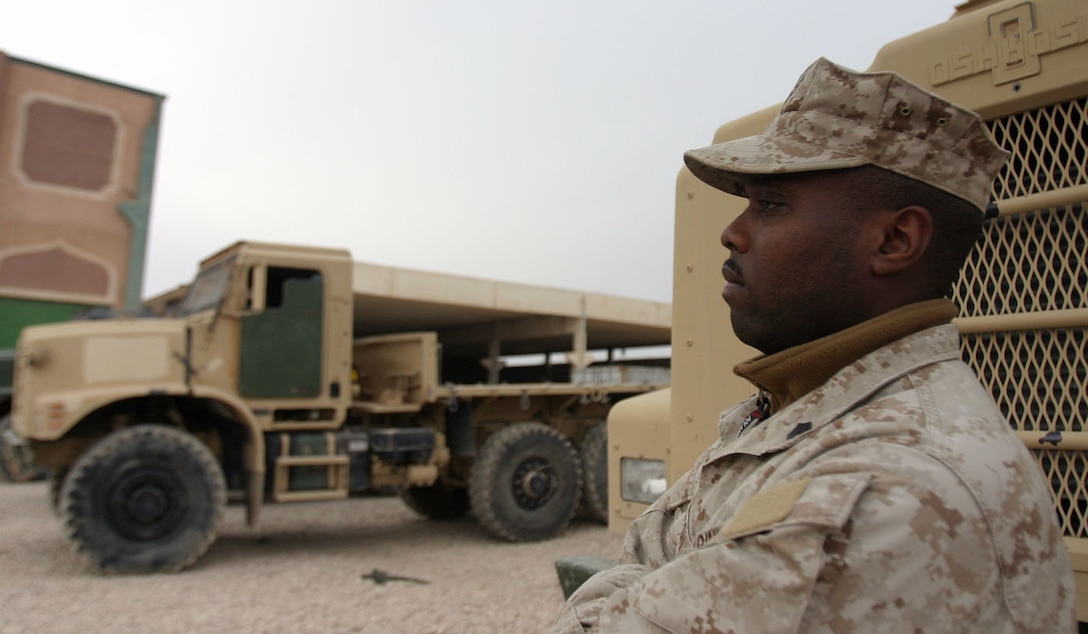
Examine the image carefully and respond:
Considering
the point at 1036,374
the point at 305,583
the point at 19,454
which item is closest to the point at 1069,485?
the point at 1036,374

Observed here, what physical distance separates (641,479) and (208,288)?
5.18 m

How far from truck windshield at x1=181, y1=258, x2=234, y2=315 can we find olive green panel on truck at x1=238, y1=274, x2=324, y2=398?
0.33m

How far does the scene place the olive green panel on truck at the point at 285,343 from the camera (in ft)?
21.5

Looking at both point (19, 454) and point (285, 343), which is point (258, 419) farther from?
point (19, 454)

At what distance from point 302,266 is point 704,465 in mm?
5994

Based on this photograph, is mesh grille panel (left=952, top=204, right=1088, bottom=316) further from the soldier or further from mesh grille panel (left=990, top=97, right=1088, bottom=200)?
the soldier

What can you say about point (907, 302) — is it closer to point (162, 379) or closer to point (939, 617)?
point (939, 617)

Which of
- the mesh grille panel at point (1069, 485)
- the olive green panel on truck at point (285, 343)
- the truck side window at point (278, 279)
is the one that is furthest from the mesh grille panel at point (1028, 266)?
the truck side window at point (278, 279)

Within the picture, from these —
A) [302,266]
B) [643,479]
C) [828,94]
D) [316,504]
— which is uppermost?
[302,266]

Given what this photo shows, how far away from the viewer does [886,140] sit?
1096mm

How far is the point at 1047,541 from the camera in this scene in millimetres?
934

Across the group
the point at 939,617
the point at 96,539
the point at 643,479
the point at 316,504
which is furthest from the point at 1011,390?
the point at 316,504

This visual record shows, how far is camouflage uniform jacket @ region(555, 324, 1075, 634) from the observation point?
851 mm

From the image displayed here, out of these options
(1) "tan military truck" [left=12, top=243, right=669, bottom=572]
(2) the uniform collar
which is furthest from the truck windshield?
(2) the uniform collar
